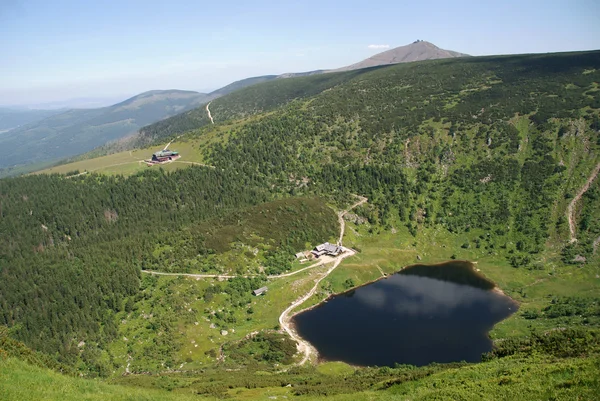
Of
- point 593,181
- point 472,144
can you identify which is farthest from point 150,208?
point 593,181

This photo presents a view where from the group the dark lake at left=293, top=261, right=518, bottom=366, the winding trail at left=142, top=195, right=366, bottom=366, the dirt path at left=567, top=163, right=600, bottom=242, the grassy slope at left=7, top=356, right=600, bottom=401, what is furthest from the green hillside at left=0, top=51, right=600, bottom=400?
the dark lake at left=293, top=261, right=518, bottom=366

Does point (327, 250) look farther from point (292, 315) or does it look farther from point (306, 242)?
point (292, 315)

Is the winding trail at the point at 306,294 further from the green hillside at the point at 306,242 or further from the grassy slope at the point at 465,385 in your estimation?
the grassy slope at the point at 465,385

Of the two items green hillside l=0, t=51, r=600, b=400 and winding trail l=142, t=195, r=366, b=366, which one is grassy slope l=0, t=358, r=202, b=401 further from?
winding trail l=142, t=195, r=366, b=366

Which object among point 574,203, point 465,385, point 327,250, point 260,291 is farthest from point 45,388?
point 574,203

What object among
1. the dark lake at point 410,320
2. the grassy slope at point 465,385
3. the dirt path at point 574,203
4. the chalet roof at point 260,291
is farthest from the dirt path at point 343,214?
the grassy slope at point 465,385

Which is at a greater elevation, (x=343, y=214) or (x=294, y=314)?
(x=343, y=214)

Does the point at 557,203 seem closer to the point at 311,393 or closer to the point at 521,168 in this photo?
the point at 521,168
